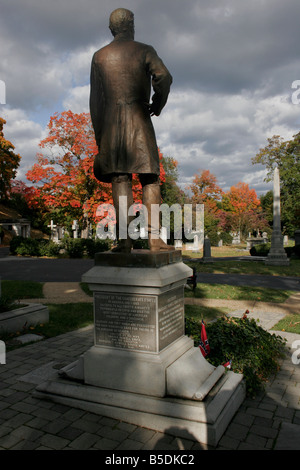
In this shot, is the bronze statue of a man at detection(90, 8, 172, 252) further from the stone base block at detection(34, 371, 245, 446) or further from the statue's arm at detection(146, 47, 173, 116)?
the stone base block at detection(34, 371, 245, 446)

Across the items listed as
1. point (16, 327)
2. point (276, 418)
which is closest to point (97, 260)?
point (276, 418)

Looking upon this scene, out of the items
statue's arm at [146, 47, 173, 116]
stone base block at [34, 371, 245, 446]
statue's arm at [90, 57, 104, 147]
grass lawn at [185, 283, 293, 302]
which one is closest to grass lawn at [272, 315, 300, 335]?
grass lawn at [185, 283, 293, 302]

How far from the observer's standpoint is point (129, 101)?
159 inches

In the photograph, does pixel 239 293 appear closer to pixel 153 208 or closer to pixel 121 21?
pixel 153 208

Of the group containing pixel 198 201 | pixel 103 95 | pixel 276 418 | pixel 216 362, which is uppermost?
pixel 198 201

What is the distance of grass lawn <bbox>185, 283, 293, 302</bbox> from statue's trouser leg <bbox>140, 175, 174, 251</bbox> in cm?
648

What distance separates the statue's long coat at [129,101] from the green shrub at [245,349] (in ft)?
8.18

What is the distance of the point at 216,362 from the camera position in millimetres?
4414

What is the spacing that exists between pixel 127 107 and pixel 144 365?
9.47 ft

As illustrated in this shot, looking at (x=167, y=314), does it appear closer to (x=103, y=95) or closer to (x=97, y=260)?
(x=97, y=260)

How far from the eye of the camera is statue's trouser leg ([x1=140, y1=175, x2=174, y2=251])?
13.6 feet

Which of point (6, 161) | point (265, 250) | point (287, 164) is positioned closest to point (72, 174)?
point (6, 161)

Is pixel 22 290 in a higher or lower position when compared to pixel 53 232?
lower
